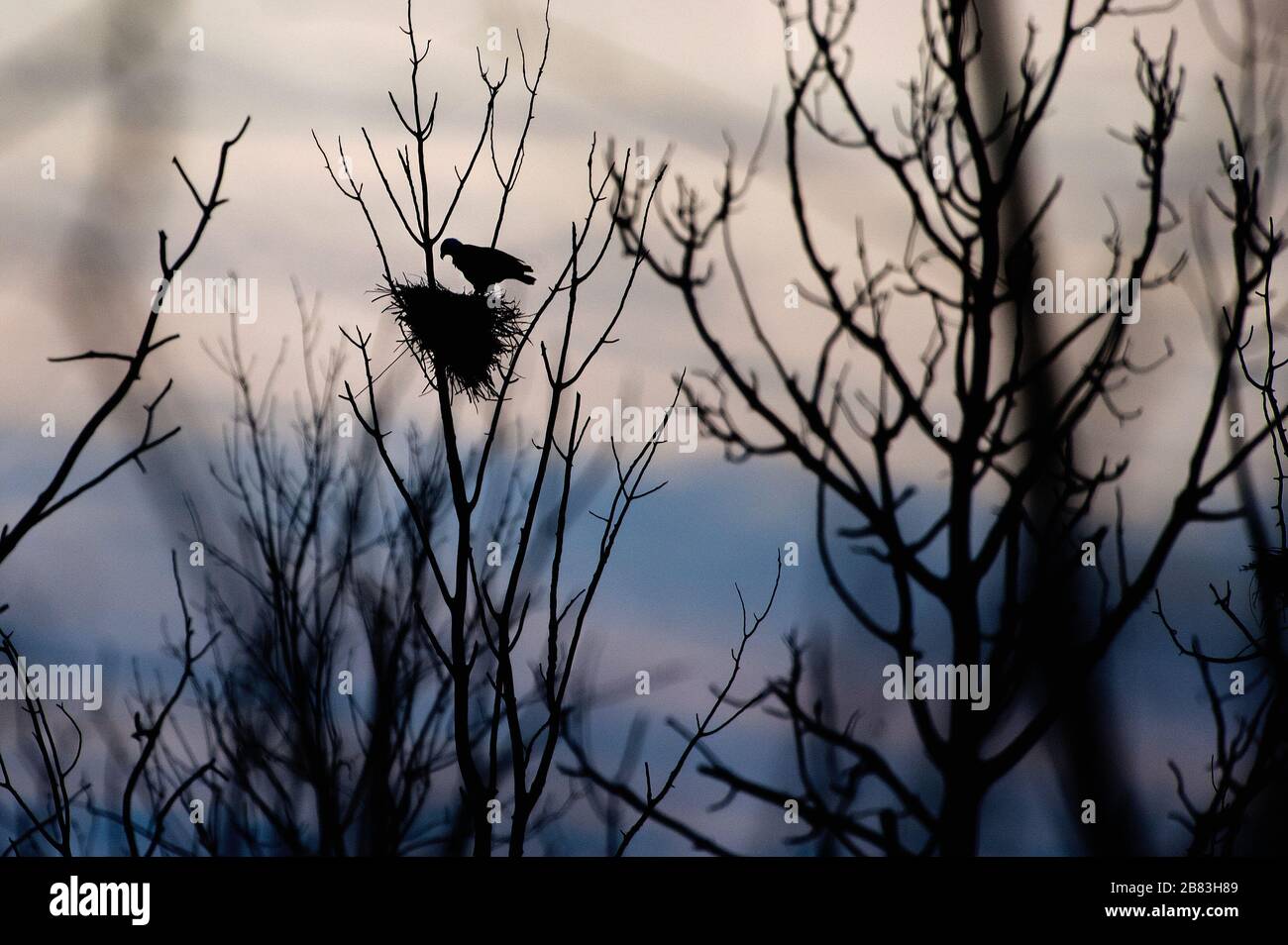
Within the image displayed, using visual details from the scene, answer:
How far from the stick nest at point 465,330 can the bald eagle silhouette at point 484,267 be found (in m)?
0.07

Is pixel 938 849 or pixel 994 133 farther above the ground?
pixel 994 133

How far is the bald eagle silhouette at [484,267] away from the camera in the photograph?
9.22ft

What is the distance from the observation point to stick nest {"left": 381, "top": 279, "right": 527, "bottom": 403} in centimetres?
283

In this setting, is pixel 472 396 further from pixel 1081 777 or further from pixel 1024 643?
pixel 1081 777

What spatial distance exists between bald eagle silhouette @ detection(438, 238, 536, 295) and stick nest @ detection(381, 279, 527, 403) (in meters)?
0.07

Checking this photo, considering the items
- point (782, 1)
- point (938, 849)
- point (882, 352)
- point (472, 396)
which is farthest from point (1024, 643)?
point (782, 1)

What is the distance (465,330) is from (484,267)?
0.18 meters

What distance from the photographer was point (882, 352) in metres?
3.50

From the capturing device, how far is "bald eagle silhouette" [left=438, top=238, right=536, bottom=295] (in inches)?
111

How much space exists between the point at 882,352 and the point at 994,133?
2.78 ft

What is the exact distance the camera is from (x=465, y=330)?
114 inches

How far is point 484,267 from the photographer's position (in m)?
2.86
